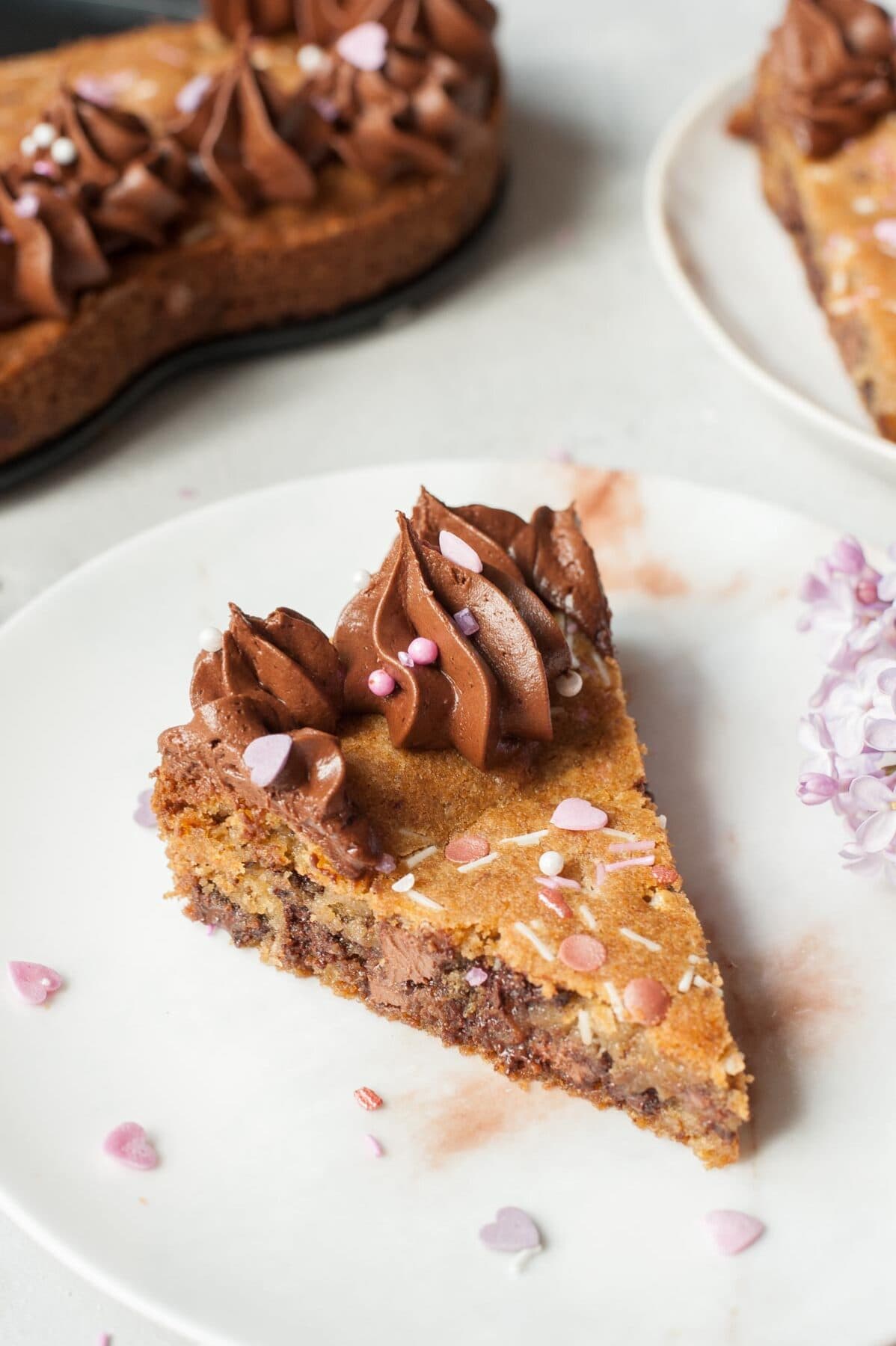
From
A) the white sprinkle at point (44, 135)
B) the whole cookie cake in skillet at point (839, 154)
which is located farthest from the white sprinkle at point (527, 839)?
the white sprinkle at point (44, 135)

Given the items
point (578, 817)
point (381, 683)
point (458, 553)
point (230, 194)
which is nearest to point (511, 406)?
point (230, 194)

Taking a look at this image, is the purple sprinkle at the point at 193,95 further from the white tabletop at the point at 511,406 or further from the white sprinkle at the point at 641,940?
the white sprinkle at the point at 641,940

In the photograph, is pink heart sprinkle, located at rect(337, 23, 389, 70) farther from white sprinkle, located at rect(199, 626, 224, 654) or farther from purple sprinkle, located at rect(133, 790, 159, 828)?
purple sprinkle, located at rect(133, 790, 159, 828)

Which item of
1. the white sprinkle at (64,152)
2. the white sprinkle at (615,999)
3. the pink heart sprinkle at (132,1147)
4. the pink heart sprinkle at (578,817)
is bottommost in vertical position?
the pink heart sprinkle at (132,1147)

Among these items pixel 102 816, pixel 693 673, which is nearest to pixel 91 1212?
pixel 102 816

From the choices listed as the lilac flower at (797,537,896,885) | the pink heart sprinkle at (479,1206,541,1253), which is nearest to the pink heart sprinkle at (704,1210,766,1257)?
the pink heart sprinkle at (479,1206,541,1253)

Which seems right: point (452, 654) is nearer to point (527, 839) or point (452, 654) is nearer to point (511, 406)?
point (527, 839)

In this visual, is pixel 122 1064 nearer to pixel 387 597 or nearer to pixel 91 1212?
pixel 91 1212
